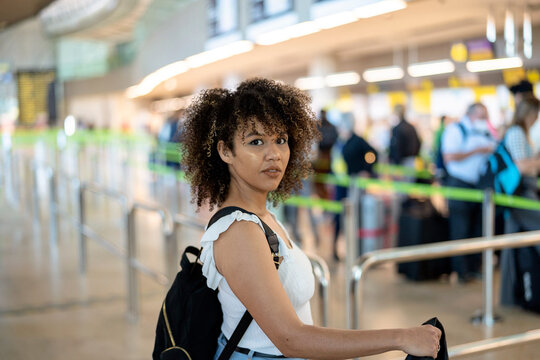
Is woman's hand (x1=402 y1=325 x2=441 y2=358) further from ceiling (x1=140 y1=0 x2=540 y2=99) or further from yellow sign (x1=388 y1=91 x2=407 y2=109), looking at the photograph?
yellow sign (x1=388 y1=91 x2=407 y2=109)

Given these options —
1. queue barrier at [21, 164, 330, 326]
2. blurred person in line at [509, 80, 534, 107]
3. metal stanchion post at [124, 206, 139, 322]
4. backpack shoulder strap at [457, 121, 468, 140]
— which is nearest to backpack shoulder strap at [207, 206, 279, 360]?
queue barrier at [21, 164, 330, 326]

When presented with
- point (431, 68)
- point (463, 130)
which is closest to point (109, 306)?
point (463, 130)

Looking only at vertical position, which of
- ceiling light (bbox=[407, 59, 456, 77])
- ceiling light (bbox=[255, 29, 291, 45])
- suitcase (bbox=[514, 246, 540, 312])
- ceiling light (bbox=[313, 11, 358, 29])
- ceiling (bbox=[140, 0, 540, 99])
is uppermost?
ceiling (bbox=[140, 0, 540, 99])

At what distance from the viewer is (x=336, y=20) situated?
8.23 metres

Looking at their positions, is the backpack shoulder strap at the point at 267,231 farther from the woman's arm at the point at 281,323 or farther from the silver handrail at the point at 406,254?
the silver handrail at the point at 406,254

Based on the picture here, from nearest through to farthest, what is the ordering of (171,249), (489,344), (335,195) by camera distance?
(489,344) → (171,249) → (335,195)

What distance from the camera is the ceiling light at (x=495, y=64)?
1034 cm

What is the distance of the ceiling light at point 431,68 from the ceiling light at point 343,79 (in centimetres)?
214

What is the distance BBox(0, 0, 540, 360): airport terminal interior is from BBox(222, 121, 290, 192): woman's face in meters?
0.22

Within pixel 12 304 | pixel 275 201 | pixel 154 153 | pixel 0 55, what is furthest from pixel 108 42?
pixel 275 201

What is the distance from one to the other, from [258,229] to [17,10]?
421 cm

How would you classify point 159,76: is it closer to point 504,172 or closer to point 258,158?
point 504,172

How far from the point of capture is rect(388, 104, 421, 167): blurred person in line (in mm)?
9133

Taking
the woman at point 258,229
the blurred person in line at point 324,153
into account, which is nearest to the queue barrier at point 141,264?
the woman at point 258,229
